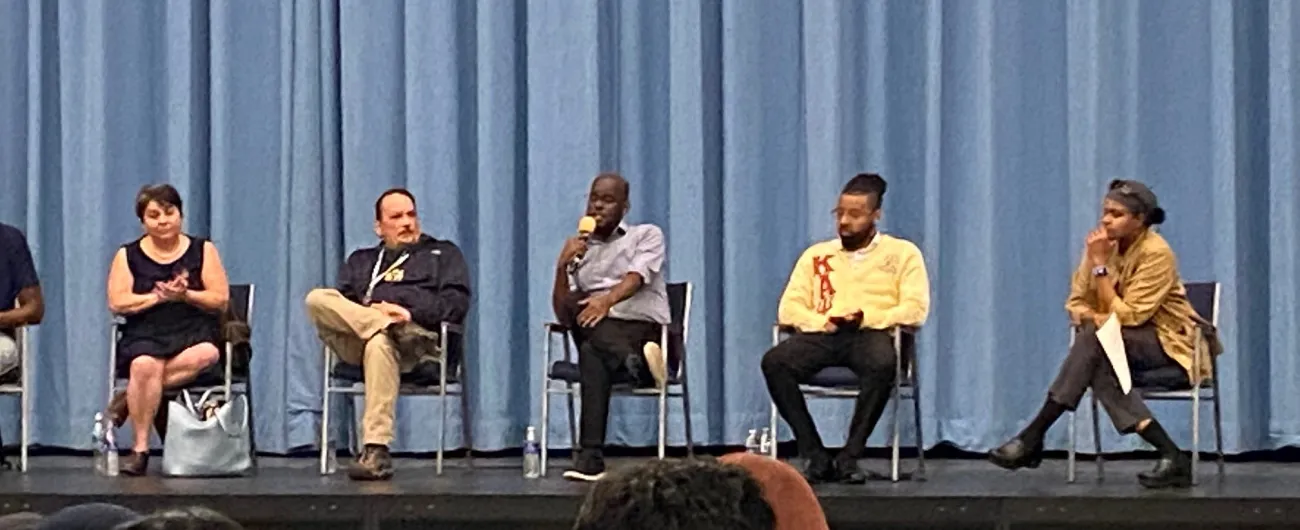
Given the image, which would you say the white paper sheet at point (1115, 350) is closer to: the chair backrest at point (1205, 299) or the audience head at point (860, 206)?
the chair backrest at point (1205, 299)

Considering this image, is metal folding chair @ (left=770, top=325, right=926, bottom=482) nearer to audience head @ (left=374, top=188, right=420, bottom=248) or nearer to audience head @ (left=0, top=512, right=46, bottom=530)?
audience head @ (left=374, top=188, right=420, bottom=248)

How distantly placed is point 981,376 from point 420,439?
1891 millimetres

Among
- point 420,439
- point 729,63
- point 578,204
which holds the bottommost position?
point 420,439

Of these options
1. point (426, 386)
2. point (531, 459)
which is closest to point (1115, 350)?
point (531, 459)

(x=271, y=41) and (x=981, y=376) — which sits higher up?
(x=271, y=41)

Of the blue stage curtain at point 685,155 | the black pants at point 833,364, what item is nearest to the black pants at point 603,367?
the black pants at point 833,364

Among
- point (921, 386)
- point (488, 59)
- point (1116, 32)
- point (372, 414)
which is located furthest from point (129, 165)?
point (1116, 32)

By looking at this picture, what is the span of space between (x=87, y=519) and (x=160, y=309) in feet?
12.8

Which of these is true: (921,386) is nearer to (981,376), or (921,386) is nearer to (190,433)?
(981,376)

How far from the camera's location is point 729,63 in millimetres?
6340

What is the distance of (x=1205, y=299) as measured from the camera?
17.6ft

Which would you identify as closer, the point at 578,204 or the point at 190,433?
the point at 190,433

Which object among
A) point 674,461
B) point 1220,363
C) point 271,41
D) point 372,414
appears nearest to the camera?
point 674,461

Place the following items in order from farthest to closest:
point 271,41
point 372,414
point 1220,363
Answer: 1. point 271,41
2. point 1220,363
3. point 372,414
